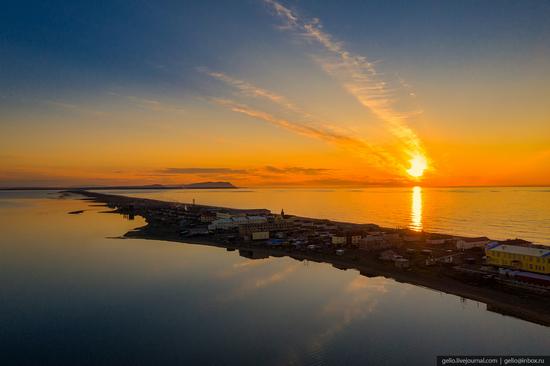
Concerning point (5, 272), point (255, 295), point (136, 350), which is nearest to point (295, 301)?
point (255, 295)

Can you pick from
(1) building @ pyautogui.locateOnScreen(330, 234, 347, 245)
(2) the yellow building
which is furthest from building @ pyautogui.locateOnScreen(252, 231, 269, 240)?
(2) the yellow building

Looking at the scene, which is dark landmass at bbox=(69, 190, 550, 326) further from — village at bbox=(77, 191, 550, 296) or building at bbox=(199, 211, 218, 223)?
building at bbox=(199, 211, 218, 223)

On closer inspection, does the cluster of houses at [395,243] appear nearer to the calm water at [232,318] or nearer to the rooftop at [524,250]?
the rooftop at [524,250]

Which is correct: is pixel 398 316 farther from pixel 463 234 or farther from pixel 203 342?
pixel 463 234

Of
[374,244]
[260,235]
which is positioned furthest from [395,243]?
[260,235]

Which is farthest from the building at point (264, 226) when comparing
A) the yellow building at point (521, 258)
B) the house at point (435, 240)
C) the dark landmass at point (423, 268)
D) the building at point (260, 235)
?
the yellow building at point (521, 258)

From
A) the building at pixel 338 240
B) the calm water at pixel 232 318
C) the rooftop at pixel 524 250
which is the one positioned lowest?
the calm water at pixel 232 318
